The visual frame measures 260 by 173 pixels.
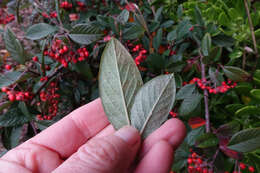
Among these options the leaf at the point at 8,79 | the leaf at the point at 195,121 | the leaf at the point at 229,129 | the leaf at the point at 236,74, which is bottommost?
the leaf at the point at 195,121

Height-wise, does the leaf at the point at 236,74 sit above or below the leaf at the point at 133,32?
below

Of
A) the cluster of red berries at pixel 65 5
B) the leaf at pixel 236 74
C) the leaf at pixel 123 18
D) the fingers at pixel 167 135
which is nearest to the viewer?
the fingers at pixel 167 135

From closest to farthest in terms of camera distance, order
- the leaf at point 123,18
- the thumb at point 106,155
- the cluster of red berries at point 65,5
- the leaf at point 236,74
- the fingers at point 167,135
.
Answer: the thumb at point 106,155, the fingers at point 167,135, the leaf at point 236,74, the leaf at point 123,18, the cluster of red berries at point 65,5

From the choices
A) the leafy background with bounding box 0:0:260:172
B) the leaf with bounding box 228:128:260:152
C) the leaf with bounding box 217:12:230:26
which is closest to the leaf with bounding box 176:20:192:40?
the leafy background with bounding box 0:0:260:172

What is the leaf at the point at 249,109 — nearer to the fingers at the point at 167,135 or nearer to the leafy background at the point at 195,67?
the leafy background at the point at 195,67

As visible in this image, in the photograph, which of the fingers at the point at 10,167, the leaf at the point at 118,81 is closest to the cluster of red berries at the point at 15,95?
the fingers at the point at 10,167

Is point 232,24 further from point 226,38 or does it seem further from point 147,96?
point 147,96

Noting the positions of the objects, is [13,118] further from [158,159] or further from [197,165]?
[197,165]
